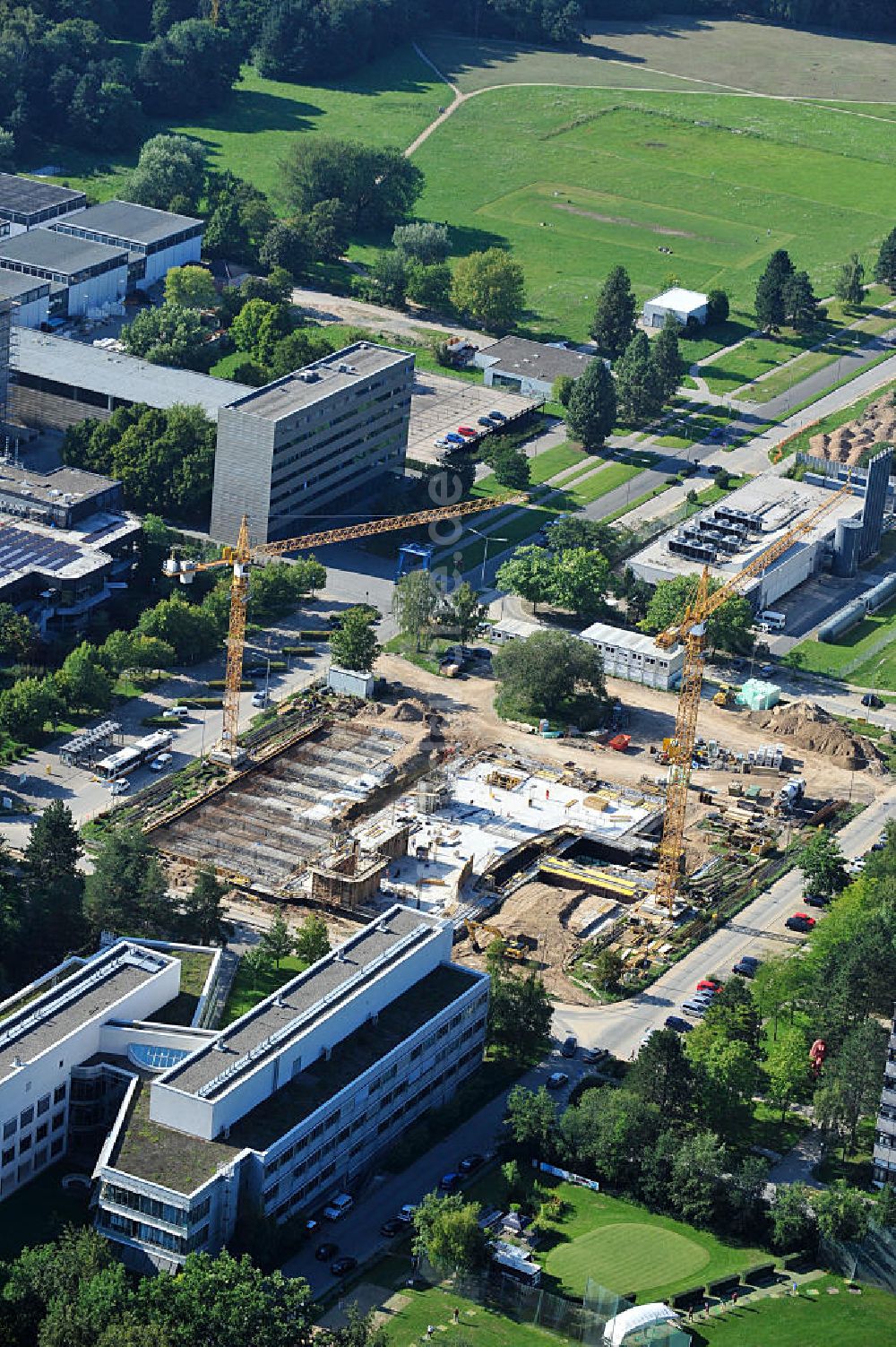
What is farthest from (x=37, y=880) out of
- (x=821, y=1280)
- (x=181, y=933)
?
(x=821, y=1280)

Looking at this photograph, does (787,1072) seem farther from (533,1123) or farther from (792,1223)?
(533,1123)

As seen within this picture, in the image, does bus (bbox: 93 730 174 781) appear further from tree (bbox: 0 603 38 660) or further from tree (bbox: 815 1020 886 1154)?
tree (bbox: 815 1020 886 1154)

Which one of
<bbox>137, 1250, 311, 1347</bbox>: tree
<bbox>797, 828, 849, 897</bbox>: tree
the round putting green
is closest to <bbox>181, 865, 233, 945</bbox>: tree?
the round putting green

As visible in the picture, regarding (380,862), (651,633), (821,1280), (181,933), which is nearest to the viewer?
(821,1280)

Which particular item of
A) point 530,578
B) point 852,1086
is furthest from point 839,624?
point 852,1086

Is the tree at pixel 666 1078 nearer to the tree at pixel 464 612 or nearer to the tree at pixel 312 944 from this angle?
the tree at pixel 312 944

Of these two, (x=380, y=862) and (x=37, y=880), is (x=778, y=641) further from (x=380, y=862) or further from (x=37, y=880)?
(x=37, y=880)

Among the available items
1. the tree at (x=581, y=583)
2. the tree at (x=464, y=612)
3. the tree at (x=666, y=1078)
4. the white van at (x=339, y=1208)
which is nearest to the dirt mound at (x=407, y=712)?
the tree at (x=464, y=612)
